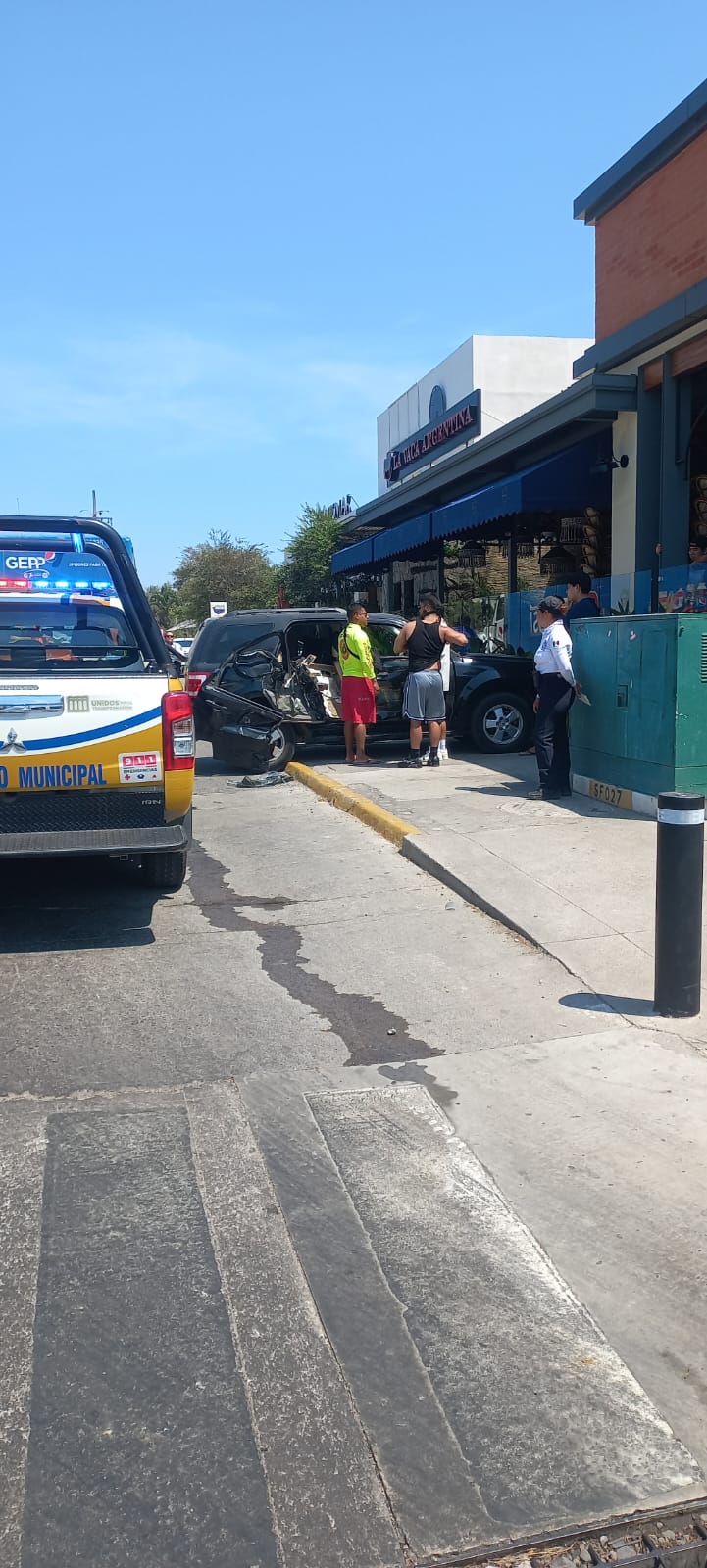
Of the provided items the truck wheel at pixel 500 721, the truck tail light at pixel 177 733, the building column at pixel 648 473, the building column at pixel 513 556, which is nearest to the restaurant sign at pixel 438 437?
the building column at pixel 513 556

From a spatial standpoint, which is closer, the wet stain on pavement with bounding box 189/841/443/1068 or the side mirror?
the wet stain on pavement with bounding box 189/841/443/1068

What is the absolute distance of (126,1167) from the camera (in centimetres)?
390

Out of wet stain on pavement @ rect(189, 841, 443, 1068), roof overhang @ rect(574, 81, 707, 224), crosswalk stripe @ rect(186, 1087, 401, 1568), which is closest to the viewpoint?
crosswalk stripe @ rect(186, 1087, 401, 1568)

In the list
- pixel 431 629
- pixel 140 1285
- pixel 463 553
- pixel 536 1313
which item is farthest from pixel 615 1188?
pixel 463 553

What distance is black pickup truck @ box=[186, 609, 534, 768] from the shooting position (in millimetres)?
12234

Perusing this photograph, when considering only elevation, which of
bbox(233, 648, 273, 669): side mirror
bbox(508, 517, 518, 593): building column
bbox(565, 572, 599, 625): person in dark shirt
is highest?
bbox(508, 517, 518, 593): building column

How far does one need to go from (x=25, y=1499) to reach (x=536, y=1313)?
1.35 metres

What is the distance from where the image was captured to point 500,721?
12.6m

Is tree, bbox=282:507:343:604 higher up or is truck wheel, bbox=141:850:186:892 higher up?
tree, bbox=282:507:343:604

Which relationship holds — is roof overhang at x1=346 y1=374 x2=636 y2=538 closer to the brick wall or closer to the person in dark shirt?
the brick wall

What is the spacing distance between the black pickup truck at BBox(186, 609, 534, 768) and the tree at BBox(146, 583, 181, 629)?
57552 mm

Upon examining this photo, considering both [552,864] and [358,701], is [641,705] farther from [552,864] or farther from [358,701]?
[358,701]

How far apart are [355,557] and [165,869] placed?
58.6ft

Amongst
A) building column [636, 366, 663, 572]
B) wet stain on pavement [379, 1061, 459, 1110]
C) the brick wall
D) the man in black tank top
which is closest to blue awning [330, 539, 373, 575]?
the brick wall
